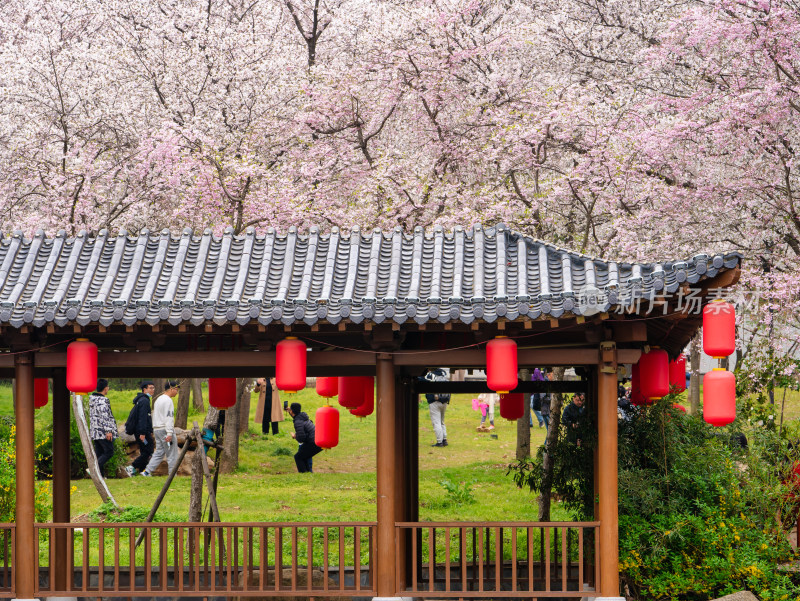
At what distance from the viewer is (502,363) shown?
802 cm

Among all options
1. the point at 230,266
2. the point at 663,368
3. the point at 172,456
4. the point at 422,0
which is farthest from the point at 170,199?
the point at 663,368

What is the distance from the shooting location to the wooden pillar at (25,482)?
862 cm

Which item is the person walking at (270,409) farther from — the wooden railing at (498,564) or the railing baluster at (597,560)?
the railing baluster at (597,560)

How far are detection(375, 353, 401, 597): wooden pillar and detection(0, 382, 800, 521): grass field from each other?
5.03 meters

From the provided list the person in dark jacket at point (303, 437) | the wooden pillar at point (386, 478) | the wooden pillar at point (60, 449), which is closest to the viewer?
the wooden pillar at point (386, 478)

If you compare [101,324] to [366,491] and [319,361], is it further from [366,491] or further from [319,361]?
[366,491]

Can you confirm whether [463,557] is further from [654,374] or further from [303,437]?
[303,437]

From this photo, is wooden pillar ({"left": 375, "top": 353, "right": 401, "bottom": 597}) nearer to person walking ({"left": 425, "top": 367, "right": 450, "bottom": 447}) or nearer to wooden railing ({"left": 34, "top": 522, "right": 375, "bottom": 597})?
wooden railing ({"left": 34, "top": 522, "right": 375, "bottom": 597})

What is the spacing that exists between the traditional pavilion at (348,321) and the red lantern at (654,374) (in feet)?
0.55

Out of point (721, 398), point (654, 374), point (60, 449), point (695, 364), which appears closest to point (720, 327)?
point (721, 398)

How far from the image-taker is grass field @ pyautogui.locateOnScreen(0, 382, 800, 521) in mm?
13906

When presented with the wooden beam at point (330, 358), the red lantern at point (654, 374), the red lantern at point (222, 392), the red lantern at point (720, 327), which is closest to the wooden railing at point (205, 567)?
the wooden beam at point (330, 358)

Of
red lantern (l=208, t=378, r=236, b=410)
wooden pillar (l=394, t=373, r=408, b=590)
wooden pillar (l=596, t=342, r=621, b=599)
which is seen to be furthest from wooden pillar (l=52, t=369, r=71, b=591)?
wooden pillar (l=596, t=342, r=621, b=599)

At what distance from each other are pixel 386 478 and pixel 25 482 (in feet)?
11.2
